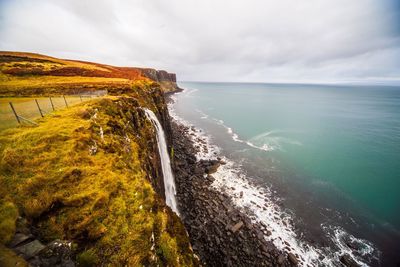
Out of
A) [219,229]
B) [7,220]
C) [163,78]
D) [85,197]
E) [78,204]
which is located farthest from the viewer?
[163,78]

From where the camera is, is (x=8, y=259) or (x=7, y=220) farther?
(x=7, y=220)

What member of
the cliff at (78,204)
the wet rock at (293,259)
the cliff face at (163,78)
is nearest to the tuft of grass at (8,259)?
the cliff at (78,204)

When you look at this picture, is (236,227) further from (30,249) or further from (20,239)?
(20,239)

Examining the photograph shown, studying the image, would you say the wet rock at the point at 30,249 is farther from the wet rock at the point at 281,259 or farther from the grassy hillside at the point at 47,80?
the grassy hillside at the point at 47,80

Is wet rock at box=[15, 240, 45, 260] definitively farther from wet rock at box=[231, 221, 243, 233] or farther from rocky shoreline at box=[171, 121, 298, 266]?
wet rock at box=[231, 221, 243, 233]

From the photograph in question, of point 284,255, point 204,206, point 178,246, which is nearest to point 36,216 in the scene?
point 178,246

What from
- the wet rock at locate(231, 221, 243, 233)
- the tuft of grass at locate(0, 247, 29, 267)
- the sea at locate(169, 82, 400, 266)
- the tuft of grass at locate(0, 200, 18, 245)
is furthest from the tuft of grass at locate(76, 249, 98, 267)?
the sea at locate(169, 82, 400, 266)

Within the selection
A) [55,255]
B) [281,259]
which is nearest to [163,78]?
[281,259]
